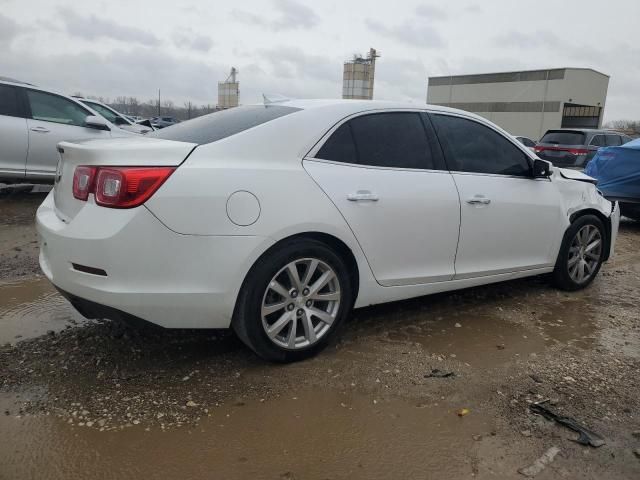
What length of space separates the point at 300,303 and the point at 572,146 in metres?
14.0

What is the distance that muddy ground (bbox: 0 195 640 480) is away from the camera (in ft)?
7.56

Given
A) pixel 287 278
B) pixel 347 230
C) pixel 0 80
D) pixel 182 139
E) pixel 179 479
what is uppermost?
pixel 0 80

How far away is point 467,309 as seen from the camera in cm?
426

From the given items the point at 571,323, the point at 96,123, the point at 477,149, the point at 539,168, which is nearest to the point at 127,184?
the point at 477,149

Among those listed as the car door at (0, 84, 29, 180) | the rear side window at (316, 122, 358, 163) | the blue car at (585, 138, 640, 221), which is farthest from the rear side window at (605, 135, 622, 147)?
the car door at (0, 84, 29, 180)

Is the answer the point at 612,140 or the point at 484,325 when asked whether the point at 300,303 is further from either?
the point at 612,140

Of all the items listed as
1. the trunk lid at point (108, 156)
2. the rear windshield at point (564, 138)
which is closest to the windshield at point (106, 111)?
the trunk lid at point (108, 156)

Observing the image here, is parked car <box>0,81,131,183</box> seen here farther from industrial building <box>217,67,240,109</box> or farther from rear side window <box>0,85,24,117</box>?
industrial building <box>217,67,240,109</box>

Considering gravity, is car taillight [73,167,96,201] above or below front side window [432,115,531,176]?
below

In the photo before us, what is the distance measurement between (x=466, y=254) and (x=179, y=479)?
2.47 meters

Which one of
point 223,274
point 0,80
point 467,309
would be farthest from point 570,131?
point 223,274

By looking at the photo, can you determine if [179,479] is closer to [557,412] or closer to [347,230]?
[347,230]

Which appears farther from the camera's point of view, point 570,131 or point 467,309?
point 570,131

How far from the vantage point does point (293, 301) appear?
3.04 metres
